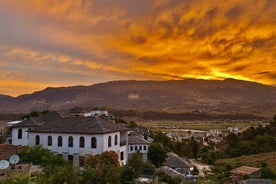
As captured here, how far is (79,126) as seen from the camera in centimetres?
3375

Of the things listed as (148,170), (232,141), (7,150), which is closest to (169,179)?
(148,170)

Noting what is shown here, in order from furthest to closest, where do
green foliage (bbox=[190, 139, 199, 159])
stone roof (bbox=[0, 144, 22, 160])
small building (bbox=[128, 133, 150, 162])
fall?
green foliage (bbox=[190, 139, 199, 159]) < small building (bbox=[128, 133, 150, 162]) < stone roof (bbox=[0, 144, 22, 160])

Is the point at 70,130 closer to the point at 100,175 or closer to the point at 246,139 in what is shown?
the point at 100,175

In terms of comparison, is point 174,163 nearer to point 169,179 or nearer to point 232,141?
point 169,179

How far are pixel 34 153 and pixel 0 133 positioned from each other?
44.9 feet

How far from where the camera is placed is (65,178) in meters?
23.0

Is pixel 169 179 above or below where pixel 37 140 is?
below

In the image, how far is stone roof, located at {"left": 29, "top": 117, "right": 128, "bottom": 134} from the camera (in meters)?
32.8

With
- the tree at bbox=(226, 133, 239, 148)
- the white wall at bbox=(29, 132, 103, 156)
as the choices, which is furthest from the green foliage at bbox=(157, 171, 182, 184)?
the tree at bbox=(226, 133, 239, 148)

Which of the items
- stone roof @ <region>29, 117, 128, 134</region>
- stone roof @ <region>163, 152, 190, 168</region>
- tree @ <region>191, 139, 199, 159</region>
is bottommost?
tree @ <region>191, 139, 199, 159</region>

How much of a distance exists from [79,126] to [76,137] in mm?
1043

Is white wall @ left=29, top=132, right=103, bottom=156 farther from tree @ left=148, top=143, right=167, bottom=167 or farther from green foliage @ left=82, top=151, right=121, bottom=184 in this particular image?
tree @ left=148, top=143, right=167, bottom=167

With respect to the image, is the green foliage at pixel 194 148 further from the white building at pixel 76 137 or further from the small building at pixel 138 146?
the white building at pixel 76 137

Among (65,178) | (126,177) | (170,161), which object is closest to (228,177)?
(170,161)
